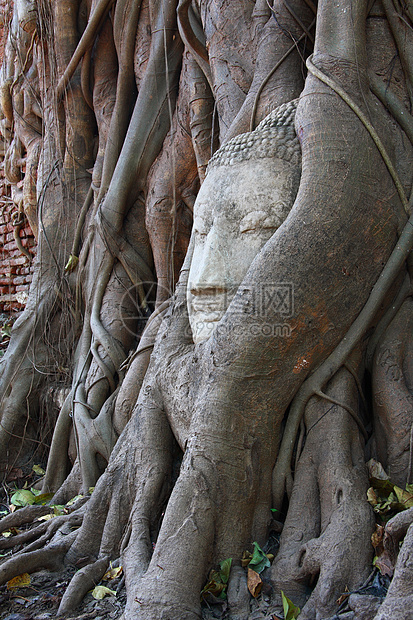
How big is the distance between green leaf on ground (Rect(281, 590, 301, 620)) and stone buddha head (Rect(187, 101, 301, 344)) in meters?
1.00

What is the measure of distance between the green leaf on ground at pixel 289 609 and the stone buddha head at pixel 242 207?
100 cm

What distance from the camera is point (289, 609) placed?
5.49 feet

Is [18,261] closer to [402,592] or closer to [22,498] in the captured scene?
[22,498]

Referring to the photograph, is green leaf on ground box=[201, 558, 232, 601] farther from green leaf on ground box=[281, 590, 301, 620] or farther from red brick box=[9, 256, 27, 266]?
red brick box=[9, 256, 27, 266]

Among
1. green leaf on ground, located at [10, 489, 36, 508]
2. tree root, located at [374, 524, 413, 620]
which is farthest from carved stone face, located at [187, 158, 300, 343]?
green leaf on ground, located at [10, 489, 36, 508]

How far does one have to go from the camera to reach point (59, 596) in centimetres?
210

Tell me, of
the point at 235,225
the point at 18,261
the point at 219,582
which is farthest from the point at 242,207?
the point at 18,261

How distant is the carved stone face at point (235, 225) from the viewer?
7.11 ft

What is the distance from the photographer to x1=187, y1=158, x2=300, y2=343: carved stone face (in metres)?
2.17

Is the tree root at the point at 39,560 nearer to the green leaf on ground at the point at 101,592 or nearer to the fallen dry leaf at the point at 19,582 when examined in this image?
the fallen dry leaf at the point at 19,582

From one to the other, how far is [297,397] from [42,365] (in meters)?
2.65

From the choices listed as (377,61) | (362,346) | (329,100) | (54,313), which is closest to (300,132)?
(329,100)

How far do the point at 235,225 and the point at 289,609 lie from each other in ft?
4.48

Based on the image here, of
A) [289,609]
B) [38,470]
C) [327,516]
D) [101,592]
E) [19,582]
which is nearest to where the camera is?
[289,609]
